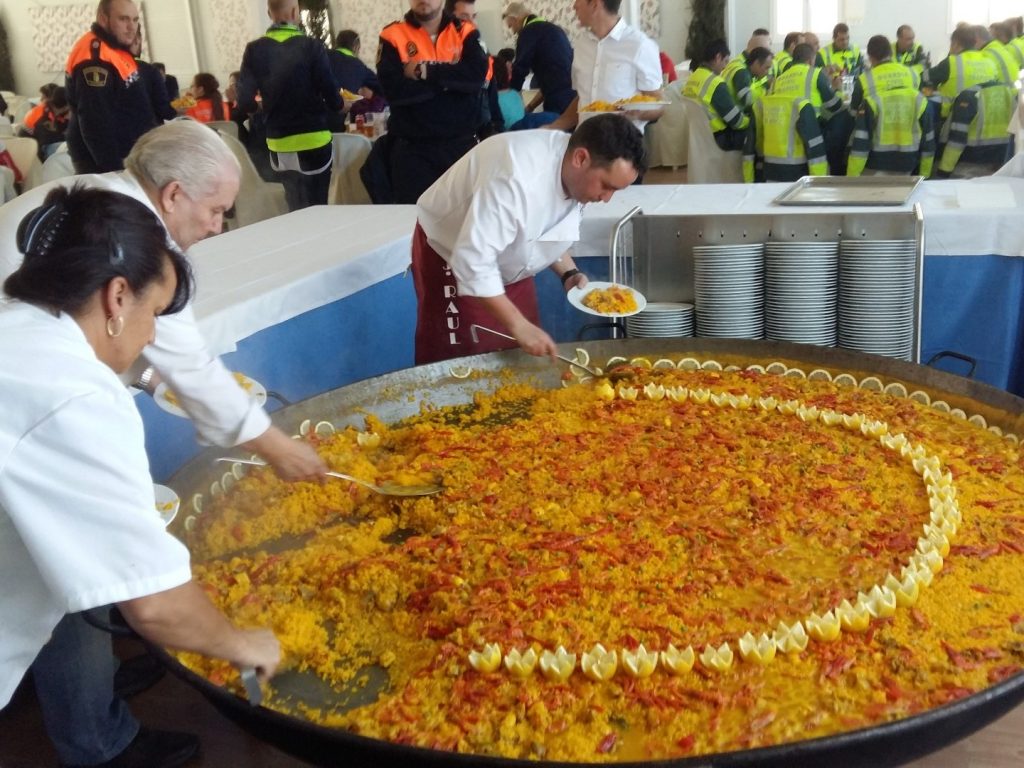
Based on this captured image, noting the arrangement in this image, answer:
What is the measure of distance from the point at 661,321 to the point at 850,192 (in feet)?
3.24

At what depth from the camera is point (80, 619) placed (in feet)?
6.70

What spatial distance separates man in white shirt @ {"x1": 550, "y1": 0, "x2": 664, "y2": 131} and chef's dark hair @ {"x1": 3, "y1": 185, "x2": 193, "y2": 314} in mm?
4594

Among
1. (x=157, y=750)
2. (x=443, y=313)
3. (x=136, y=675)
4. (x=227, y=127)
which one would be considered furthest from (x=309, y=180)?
(x=157, y=750)

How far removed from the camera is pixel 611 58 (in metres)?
5.82

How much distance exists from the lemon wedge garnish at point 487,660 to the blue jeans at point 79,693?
3.13 ft

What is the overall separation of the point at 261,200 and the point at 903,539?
6.18 metres

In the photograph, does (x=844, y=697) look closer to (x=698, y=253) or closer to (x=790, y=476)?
(x=790, y=476)

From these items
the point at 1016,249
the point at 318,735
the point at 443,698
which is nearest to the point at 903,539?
the point at 443,698

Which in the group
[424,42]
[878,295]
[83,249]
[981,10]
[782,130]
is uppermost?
[981,10]

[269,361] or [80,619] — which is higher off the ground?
Result: [269,361]

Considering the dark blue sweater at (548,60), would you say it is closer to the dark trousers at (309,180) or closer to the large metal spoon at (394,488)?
the dark trousers at (309,180)

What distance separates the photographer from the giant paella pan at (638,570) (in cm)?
143

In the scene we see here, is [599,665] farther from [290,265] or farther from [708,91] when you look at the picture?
[708,91]

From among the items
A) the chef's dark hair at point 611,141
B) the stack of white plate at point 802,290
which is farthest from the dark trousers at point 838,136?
the chef's dark hair at point 611,141
